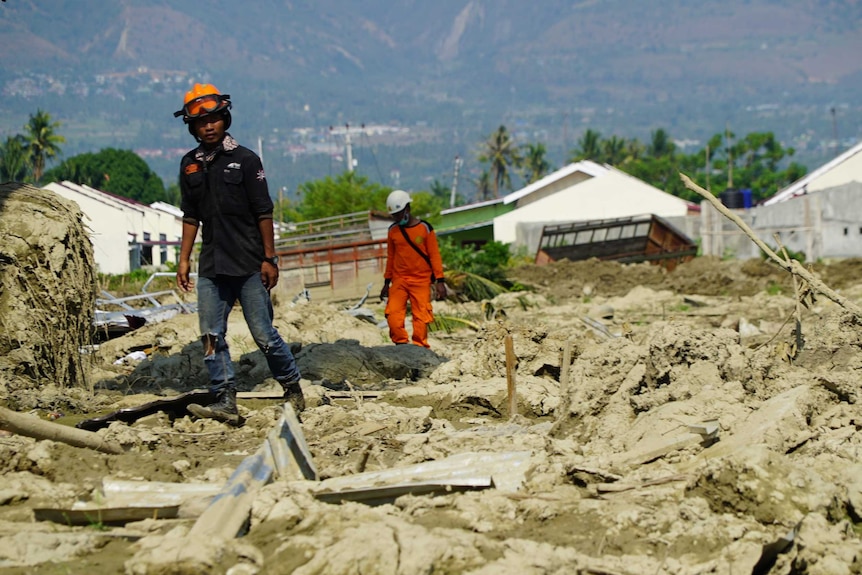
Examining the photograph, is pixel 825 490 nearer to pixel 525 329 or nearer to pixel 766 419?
pixel 766 419

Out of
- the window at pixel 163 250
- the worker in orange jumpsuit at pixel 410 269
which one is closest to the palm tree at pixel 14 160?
the window at pixel 163 250

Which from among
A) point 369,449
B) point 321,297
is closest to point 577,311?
point 321,297

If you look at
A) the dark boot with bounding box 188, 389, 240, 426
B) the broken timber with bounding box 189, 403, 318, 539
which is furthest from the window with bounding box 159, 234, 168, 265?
the broken timber with bounding box 189, 403, 318, 539

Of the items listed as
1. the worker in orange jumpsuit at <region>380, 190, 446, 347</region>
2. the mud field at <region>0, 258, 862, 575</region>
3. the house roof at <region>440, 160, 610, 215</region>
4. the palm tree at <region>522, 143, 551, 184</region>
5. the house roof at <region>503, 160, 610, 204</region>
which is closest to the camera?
the mud field at <region>0, 258, 862, 575</region>

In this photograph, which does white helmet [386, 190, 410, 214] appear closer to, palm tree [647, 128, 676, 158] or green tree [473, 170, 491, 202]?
green tree [473, 170, 491, 202]

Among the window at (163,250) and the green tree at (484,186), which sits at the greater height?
the green tree at (484,186)

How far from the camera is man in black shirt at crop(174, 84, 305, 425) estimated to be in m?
6.92

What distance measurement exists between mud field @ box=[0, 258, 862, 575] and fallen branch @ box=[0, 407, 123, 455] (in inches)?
2.0

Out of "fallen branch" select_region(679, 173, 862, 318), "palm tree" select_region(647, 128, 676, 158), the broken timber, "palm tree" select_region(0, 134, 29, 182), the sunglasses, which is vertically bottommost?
the broken timber

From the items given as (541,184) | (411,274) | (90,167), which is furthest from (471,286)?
(90,167)

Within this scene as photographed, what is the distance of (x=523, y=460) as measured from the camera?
518 cm

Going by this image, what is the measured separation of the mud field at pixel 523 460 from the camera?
13.8 feet

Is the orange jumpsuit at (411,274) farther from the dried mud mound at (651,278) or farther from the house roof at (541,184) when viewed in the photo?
the house roof at (541,184)

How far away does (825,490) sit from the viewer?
4742mm
